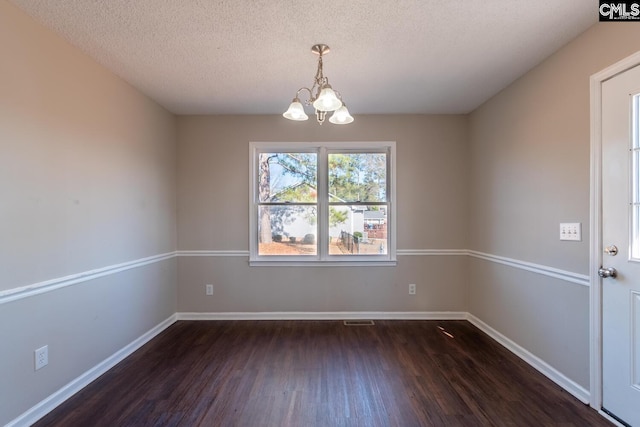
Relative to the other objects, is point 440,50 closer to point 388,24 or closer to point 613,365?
point 388,24

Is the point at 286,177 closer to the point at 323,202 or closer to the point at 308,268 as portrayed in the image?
the point at 323,202

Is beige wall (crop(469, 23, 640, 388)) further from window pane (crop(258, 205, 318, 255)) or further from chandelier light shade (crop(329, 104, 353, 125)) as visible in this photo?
window pane (crop(258, 205, 318, 255))

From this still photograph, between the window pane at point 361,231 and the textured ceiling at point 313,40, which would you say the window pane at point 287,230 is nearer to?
the window pane at point 361,231

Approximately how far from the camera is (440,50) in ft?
7.64

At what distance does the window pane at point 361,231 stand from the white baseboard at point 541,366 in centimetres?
146

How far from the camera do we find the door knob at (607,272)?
1904 millimetres

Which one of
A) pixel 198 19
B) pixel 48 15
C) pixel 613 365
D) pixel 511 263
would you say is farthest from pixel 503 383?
pixel 48 15

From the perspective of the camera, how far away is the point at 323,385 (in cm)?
231

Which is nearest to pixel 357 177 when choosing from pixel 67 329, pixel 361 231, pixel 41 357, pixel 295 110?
pixel 361 231

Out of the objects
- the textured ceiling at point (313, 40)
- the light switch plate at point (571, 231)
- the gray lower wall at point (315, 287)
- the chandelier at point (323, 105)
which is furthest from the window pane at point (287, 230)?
the light switch plate at point (571, 231)

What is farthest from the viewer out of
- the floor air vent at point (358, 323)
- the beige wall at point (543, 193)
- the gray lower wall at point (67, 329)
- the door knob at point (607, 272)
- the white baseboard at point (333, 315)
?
the white baseboard at point (333, 315)

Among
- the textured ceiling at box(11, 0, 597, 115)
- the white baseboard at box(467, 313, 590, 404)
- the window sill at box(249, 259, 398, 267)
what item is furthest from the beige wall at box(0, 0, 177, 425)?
the white baseboard at box(467, 313, 590, 404)

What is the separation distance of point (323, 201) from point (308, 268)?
33.0 inches

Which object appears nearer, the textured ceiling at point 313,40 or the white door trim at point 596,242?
the textured ceiling at point 313,40
